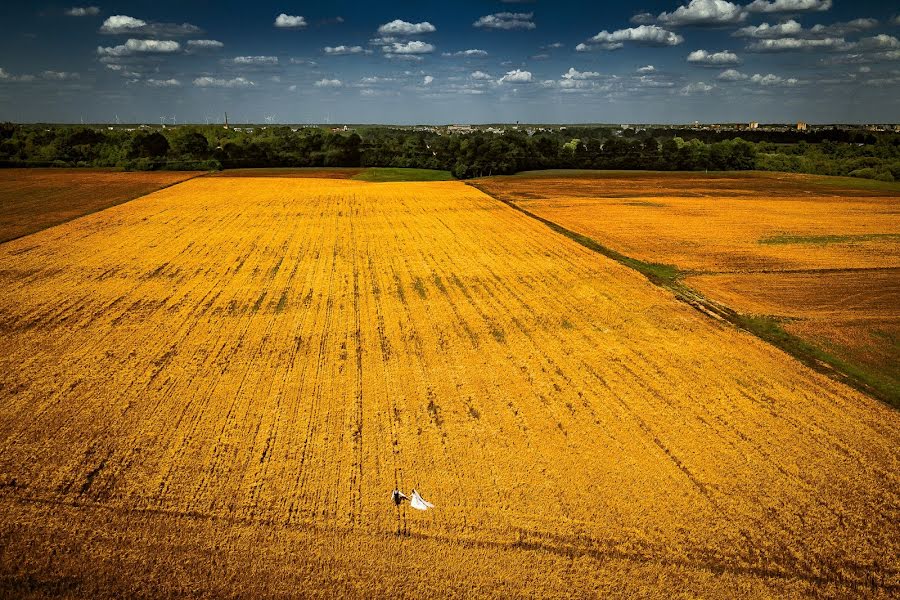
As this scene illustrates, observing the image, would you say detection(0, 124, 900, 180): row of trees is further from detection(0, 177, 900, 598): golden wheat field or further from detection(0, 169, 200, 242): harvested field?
detection(0, 177, 900, 598): golden wheat field

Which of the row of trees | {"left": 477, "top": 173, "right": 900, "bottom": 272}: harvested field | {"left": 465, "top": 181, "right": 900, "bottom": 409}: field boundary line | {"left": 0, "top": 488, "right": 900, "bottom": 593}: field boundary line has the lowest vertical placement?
Result: {"left": 0, "top": 488, "right": 900, "bottom": 593}: field boundary line

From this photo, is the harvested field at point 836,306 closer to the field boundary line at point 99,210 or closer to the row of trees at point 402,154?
the field boundary line at point 99,210

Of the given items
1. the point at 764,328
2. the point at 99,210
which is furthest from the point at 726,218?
the point at 99,210

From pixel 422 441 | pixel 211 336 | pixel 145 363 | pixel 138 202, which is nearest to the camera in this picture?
pixel 422 441

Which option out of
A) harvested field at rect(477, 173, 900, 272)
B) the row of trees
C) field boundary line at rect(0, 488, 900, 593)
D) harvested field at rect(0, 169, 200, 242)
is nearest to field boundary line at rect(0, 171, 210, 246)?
harvested field at rect(0, 169, 200, 242)

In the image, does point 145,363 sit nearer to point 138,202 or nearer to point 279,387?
point 279,387

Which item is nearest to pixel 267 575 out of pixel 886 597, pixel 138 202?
pixel 886 597
